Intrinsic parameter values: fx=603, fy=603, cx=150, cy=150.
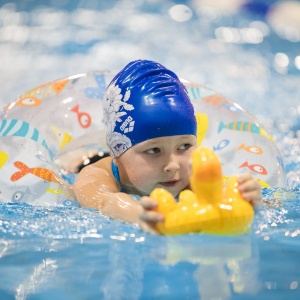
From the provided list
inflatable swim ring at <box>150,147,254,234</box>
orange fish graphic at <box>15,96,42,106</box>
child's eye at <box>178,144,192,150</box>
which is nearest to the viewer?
inflatable swim ring at <box>150,147,254,234</box>

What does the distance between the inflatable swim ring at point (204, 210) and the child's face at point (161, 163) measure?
520 mm

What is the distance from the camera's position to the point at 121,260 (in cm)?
170

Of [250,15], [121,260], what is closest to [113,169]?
[121,260]

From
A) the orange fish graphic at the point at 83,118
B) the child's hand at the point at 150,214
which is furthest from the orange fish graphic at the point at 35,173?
the child's hand at the point at 150,214

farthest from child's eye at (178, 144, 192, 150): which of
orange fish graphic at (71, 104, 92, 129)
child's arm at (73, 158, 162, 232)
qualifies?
orange fish graphic at (71, 104, 92, 129)

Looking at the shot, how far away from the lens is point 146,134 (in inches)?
86.1

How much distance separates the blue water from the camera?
1.56 m

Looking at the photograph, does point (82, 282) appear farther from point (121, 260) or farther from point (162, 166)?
point (162, 166)

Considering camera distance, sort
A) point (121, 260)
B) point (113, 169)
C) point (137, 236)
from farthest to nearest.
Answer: point (113, 169) → point (137, 236) → point (121, 260)

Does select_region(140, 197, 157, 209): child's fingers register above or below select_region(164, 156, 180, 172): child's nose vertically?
above

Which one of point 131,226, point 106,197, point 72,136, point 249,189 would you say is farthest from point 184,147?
point 72,136

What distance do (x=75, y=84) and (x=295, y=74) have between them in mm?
3097

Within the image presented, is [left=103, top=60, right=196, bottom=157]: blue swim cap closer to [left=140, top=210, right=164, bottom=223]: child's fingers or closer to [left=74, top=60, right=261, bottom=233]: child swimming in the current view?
[left=74, top=60, right=261, bottom=233]: child swimming

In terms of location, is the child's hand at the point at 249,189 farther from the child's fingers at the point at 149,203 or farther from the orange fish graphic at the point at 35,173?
the orange fish graphic at the point at 35,173
